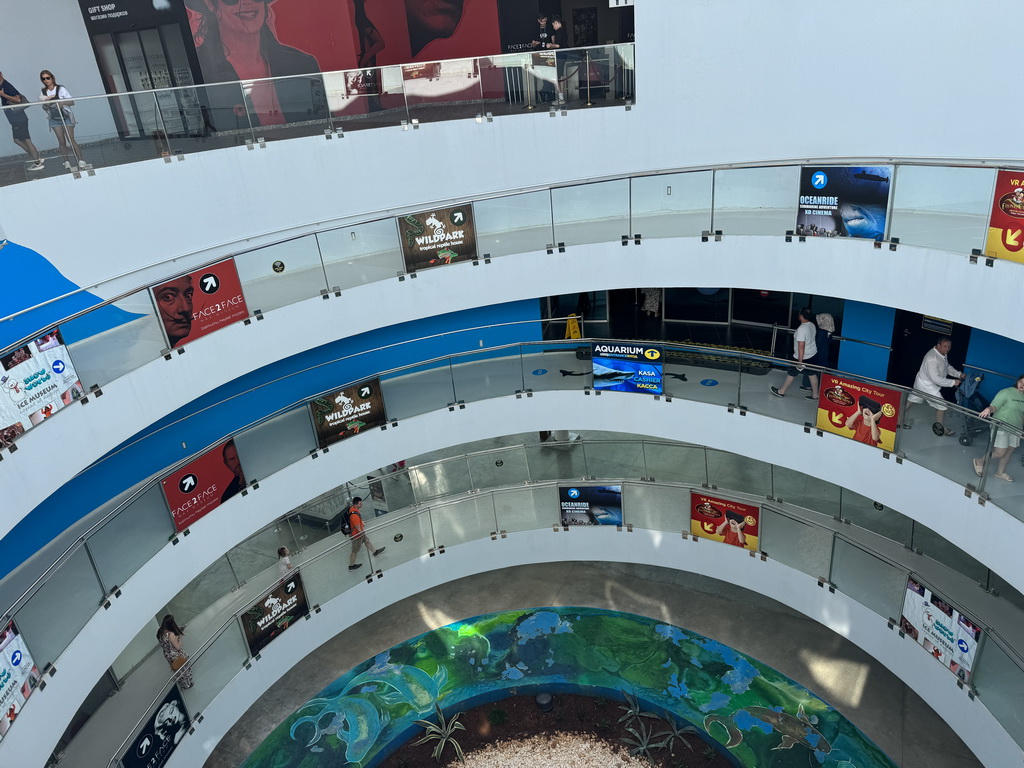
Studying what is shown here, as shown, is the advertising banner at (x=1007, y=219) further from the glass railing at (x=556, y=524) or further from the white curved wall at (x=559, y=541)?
the glass railing at (x=556, y=524)

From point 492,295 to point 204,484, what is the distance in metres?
5.76

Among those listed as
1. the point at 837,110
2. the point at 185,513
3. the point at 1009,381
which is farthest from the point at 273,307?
the point at 1009,381

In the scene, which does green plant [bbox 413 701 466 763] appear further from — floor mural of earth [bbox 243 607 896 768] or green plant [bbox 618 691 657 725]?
green plant [bbox 618 691 657 725]

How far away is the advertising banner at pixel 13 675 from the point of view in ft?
27.5

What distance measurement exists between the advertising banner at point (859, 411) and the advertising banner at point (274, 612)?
9234mm

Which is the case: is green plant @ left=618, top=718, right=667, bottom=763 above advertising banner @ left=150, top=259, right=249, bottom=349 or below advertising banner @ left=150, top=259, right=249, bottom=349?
below

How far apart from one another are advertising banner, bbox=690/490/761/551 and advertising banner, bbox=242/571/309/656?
288 inches

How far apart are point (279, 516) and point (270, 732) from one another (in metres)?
4.22

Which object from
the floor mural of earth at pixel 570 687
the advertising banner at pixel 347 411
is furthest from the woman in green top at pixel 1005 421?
the advertising banner at pixel 347 411

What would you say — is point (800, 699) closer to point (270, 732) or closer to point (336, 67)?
point (270, 732)

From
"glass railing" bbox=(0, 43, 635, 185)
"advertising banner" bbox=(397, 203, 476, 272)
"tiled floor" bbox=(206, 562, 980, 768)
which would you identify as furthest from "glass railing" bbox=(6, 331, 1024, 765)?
"glass railing" bbox=(0, 43, 635, 185)

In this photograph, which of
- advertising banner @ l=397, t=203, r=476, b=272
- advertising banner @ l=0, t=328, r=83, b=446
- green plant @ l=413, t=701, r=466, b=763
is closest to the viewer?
advertising banner @ l=0, t=328, r=83, b=446

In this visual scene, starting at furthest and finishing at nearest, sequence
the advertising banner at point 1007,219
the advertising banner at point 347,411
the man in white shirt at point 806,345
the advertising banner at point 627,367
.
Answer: the advertising banner at point 627,367 → the advertising banner at point 347,411 → the man in white shirt at point 806,345 → the advertising banner at point 1007,219

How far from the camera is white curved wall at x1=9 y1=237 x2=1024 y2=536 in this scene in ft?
32.0
